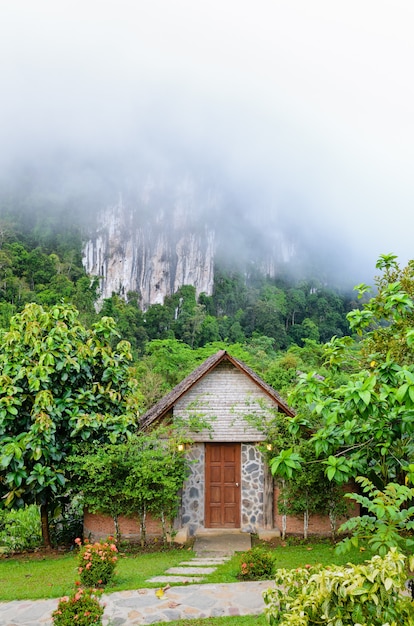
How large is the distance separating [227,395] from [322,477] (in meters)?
2.74

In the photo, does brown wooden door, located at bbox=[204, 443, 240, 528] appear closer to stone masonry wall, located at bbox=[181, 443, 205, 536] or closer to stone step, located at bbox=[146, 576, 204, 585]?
stone masonry wall, located at bbox=[181, 443, 205, 536]

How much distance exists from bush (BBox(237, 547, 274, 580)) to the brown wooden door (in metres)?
3.81

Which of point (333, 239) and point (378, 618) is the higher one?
point (333, 239)

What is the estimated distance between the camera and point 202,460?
37.2 ft

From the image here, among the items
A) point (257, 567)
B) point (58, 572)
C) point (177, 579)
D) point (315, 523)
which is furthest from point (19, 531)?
point (315, 523)

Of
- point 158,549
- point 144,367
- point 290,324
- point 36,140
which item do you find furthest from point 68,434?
point 36,140

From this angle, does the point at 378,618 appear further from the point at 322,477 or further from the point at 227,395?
the point at 227,395

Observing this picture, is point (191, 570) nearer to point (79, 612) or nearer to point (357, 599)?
point (79, 612)

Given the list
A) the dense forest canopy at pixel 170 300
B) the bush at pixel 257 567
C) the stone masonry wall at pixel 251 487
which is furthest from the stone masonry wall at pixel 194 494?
the dense forest canopy at pixel 170 300

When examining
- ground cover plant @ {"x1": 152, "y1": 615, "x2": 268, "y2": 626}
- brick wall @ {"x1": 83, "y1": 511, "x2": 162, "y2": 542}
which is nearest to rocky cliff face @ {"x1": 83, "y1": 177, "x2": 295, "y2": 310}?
brick wall @ {"x1": 83, "y1": 511, "x2": 162, "y2": 542}

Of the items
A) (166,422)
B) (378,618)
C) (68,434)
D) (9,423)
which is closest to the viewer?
(378,618)

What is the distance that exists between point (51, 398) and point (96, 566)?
3.21 m

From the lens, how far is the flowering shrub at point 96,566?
23.4 feet

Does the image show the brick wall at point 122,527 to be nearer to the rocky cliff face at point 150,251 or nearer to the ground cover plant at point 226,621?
the ground cover plant at point 226,621
